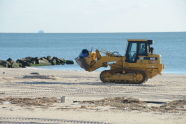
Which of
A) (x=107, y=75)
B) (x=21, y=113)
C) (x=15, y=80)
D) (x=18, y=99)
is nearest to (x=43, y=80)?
(x=15, y=80)

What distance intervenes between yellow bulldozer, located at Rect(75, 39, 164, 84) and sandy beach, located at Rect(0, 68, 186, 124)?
54cm

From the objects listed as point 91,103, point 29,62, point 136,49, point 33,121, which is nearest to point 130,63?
point 136,49

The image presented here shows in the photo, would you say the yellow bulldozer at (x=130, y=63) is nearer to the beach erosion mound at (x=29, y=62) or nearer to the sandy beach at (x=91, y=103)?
the sandy beach at (x=91, y=103)

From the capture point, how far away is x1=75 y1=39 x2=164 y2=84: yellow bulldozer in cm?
2595

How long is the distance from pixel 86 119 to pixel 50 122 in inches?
40.6

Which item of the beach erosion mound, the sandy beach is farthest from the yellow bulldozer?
the beach erosion mound

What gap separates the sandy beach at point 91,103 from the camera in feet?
49.6

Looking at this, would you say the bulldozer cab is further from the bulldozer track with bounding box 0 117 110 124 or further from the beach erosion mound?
the beach erosion mound

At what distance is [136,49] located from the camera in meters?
26.0

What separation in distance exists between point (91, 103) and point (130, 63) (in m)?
8.33

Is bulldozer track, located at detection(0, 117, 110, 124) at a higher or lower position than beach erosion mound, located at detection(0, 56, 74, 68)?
lower

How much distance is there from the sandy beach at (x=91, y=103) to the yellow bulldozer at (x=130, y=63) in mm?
543

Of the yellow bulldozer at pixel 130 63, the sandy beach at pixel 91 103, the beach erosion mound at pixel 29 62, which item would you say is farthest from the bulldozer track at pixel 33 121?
the beach erosion mound at pixel 29 62

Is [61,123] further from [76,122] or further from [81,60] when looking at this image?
[81,60]
